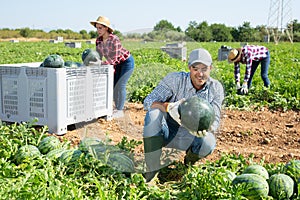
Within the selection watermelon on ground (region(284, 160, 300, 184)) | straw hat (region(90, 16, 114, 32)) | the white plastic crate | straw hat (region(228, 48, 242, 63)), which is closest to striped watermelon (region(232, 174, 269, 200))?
watermelon on ground (region(284, 160, 300, 184))

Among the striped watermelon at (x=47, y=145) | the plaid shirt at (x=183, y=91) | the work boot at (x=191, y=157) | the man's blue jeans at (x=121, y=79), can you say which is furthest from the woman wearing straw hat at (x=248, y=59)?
the striped watermelon at (x=47, y=145)

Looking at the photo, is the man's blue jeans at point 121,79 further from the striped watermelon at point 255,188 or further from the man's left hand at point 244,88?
the striped watermelon at point 255,188

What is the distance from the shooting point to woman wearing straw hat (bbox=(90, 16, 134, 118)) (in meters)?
5.68

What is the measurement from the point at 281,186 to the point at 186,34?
1.44 meters

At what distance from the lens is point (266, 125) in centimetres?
630

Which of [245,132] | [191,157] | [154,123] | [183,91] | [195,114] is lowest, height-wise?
[245,132]

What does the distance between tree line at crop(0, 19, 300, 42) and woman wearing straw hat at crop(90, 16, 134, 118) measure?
1446 mm

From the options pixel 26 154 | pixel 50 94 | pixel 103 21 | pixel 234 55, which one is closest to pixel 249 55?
pixel 234 55

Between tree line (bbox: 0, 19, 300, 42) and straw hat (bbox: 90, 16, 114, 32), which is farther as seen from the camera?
straw hat (bbox: 90, 16, 114, 32)

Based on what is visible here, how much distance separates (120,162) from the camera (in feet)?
12.0

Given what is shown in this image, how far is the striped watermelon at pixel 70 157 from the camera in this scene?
11.9 feet

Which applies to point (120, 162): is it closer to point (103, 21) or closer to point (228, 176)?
point (228, 176)

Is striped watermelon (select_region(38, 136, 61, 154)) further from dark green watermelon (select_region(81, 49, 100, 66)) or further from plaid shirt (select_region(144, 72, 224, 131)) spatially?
dark green watermelon (select_region(81, 49, 100, 66))

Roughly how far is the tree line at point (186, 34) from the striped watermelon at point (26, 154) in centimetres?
135
